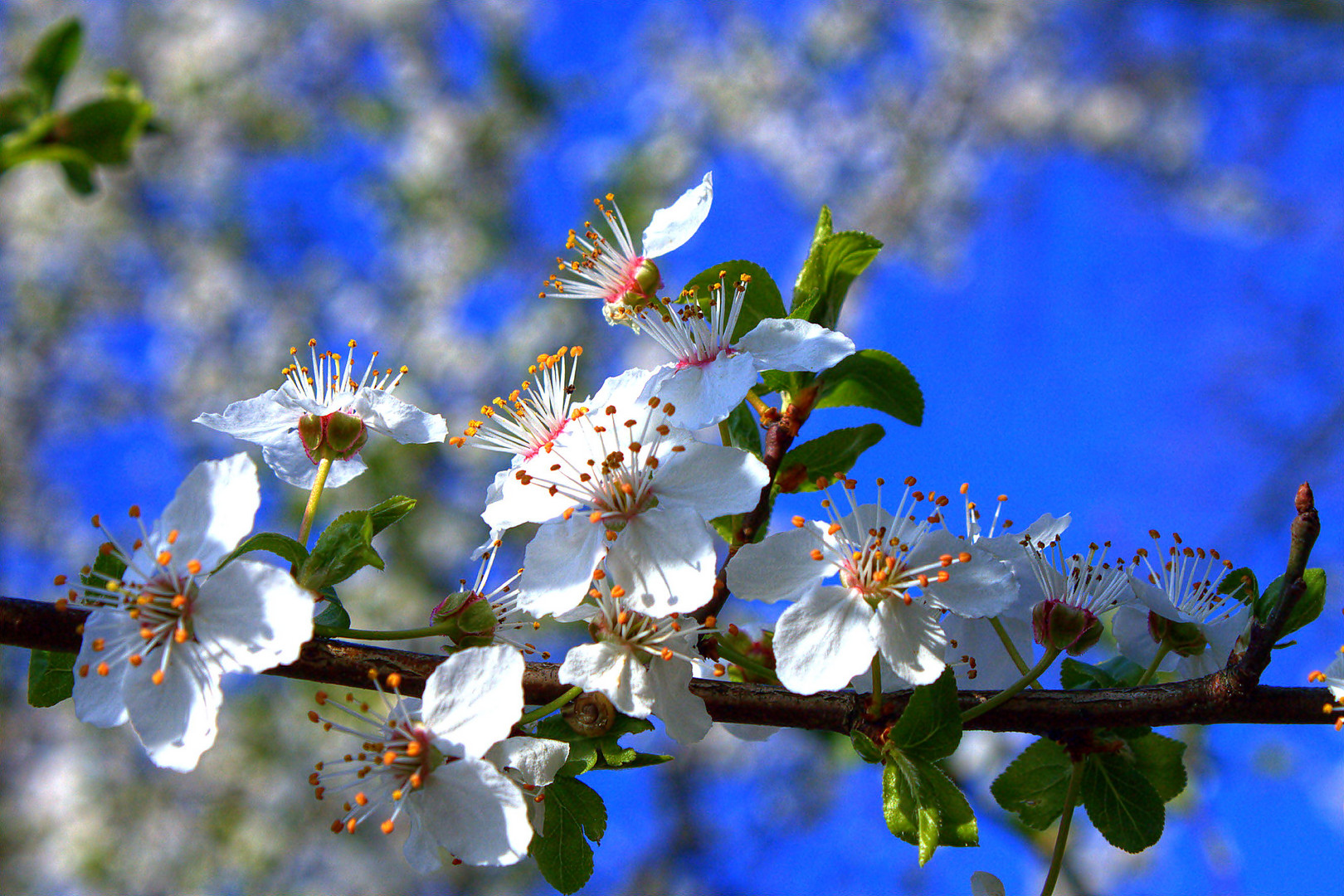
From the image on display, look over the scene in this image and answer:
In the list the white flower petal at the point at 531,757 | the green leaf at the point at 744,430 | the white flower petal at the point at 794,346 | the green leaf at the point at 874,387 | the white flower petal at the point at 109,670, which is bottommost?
the white flower petal at the point at 109,670

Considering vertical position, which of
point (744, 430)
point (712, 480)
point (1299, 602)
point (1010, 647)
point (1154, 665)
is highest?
point (1299, 602)

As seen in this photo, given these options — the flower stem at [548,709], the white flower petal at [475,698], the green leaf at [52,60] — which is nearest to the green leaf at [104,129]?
the green leaf at [52,60]

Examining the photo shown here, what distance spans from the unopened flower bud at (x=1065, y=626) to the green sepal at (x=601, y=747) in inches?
21.0

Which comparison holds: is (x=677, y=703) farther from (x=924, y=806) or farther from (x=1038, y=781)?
(x=1038, y=781)

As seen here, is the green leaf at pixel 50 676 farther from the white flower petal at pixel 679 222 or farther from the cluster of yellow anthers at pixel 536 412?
the white flower petal at pixel 679 222

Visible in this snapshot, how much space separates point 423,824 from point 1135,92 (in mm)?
9680

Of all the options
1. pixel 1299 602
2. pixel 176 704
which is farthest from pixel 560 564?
pixel 1299 602

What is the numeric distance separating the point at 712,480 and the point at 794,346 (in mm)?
218

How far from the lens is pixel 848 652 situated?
1.12 meters

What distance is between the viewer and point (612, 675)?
1.12 m

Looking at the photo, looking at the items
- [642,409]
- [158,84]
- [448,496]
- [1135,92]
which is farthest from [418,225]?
[642,409]

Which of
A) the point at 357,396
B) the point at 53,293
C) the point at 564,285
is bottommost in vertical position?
the point at 53,293

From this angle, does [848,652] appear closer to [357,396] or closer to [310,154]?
[357,396]

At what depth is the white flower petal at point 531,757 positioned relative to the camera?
1.12 metres
